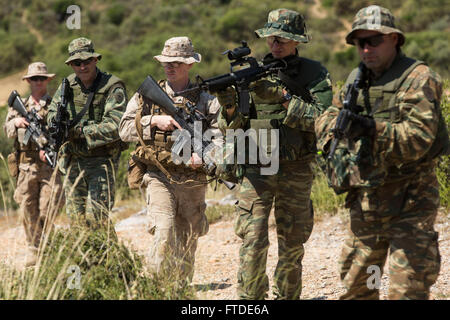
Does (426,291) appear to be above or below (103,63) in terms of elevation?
below

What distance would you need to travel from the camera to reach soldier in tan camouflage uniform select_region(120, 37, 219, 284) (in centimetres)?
559

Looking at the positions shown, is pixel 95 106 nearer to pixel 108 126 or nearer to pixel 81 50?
pixel 108 126

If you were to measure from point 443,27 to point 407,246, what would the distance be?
3028cm

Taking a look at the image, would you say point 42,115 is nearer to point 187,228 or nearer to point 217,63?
point 187,228

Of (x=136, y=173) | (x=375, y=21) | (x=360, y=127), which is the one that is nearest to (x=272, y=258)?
(x=136, y=173)

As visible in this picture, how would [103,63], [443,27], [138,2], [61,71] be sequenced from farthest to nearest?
[138,2]
[443,27]
[103,63]
[61,71]

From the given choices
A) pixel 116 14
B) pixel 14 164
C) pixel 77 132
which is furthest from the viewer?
pixel 116 14

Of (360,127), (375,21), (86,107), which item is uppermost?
(375,21)

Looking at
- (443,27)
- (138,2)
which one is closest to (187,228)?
(443,27)

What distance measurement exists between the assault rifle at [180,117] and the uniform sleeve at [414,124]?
1952 mm

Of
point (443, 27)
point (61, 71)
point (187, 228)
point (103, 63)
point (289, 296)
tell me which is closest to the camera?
point (289, 296)

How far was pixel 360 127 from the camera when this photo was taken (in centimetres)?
381

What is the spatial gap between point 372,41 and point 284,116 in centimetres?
106
